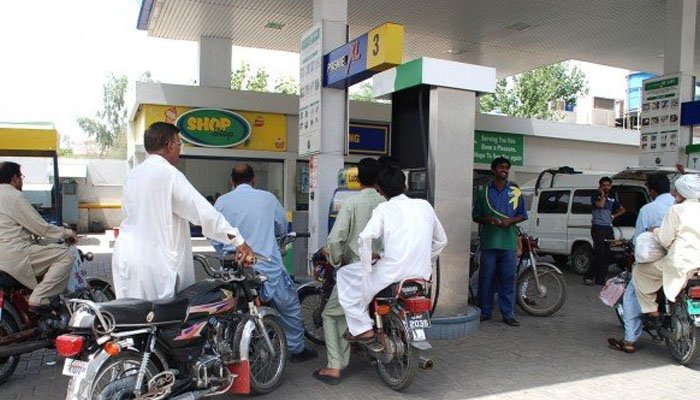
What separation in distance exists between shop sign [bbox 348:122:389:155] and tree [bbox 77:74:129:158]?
4456cm

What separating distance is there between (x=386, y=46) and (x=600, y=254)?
609 cm

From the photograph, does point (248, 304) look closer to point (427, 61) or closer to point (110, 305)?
point (110, 305)

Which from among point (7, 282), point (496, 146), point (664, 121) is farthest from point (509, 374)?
point (496, 146)

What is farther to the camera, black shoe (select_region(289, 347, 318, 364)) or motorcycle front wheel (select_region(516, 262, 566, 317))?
motorcycle front wheel (select_region(516, 262, 566, 317))

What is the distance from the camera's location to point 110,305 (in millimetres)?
3273

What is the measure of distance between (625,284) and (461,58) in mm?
11574

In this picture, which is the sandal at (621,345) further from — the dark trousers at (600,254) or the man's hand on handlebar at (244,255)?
the dark trousers at (600,254)

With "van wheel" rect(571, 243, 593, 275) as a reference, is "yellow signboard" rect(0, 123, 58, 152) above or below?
above

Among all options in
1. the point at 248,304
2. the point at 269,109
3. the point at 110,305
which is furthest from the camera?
the point at 269,109

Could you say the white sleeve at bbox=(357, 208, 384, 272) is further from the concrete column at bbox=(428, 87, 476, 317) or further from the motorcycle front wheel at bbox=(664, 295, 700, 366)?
the motorcycle front wheel at bbox=(664, 295, 700, 366)

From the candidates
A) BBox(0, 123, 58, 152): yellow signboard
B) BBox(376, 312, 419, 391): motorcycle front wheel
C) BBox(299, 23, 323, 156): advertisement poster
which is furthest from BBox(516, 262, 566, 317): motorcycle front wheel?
BBox(0, 123, 58, 152): yellow signboard

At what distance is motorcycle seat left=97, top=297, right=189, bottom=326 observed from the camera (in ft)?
10.7

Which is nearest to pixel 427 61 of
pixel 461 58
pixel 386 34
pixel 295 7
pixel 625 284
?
pixel 386 34

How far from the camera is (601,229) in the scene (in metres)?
9.95
